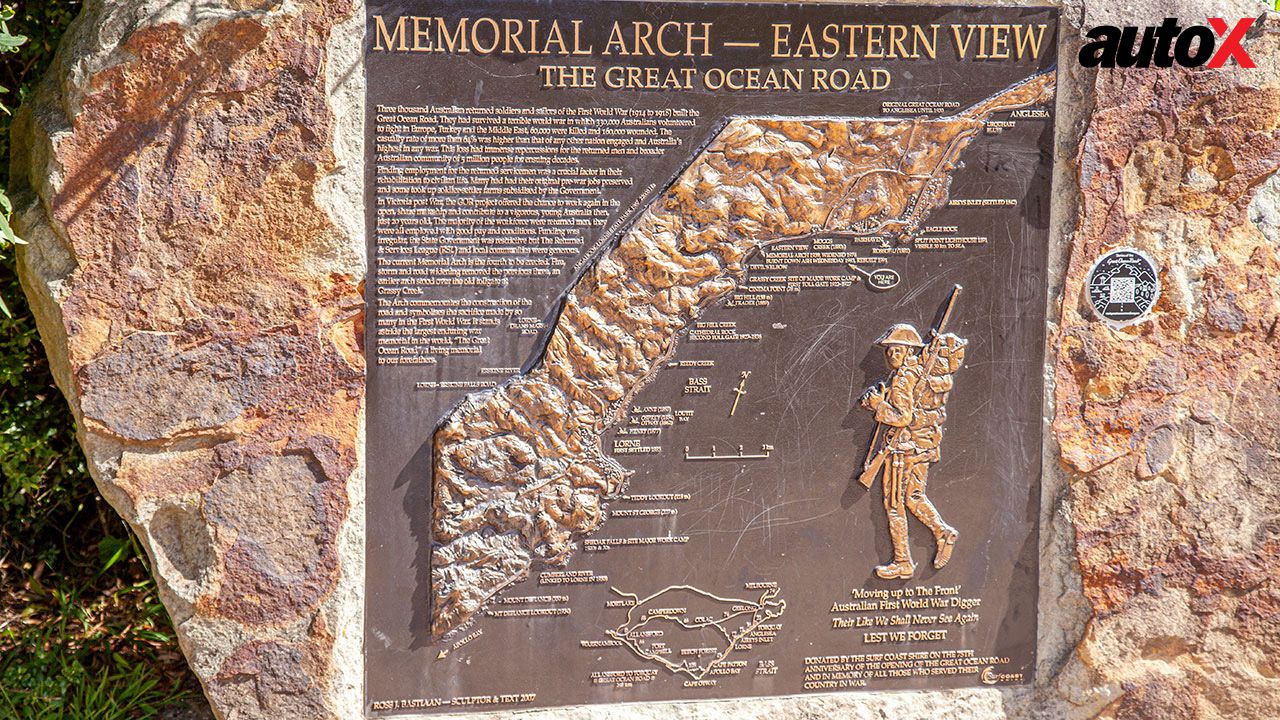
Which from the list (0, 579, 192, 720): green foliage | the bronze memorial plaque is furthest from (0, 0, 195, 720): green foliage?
the bronze memorial plaque

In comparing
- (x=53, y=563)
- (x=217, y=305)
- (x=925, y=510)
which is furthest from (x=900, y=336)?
(x=53, y=563)

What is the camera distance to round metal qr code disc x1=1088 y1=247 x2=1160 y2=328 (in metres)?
3.82

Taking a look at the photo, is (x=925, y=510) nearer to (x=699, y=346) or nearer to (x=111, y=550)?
(x=699, y=346)

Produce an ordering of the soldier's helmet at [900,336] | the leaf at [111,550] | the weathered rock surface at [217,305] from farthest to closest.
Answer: the leaf at [111,550] < the soldier's helmet at [900,336] < the weathered rock surface at [217,305]

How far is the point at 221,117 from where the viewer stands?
3.41m

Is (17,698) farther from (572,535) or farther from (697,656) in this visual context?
(697,656)

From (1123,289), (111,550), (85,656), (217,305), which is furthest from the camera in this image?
(111,550)

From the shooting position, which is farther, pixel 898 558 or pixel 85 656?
pixel 85 656

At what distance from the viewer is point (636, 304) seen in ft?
12.2

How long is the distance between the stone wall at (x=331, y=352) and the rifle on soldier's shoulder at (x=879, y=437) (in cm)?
A: 37

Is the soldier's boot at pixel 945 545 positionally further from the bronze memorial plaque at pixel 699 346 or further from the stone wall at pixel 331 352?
the stone wall at pixel 331 352

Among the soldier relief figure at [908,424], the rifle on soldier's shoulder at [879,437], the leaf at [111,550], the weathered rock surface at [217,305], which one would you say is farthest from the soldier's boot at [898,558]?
the leaf at [111,550]

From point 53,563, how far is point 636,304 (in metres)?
2.89

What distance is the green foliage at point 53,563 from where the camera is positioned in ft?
14.1
